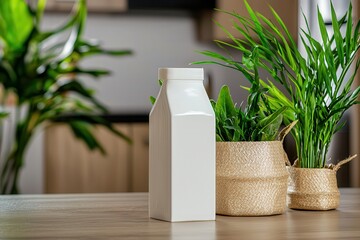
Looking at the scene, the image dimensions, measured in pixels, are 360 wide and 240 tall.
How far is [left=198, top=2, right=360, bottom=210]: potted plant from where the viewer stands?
119 cm

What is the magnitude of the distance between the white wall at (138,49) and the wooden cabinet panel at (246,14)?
0.19 metres

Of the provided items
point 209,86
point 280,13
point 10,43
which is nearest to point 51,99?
point 10,43

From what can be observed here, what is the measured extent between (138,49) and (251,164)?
4.05 meters

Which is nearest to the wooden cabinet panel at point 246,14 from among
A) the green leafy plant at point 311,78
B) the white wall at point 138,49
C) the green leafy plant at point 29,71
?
the white wall at point 138,49

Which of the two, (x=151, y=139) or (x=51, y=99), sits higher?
(x=51, y=99)

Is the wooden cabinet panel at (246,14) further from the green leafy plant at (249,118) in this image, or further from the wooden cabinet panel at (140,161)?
the green leafy plant at (249,118)

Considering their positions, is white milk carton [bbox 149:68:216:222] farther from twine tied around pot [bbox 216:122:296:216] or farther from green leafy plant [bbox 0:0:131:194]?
green leafy plant [bbox 0:0:131:194]

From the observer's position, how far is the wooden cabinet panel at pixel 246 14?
12.5 ft

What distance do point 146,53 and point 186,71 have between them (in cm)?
408

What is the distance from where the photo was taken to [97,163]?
15.4 ft

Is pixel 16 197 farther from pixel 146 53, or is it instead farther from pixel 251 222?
pixel 146 53

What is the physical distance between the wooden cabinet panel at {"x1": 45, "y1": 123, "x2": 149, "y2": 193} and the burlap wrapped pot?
3374mm

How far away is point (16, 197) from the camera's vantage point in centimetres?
142

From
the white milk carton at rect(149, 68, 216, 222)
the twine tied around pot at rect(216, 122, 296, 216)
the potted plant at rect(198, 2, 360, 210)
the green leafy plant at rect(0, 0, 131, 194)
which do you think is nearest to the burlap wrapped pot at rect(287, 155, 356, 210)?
the potted plant at rect(198, 2, 360, 210)
